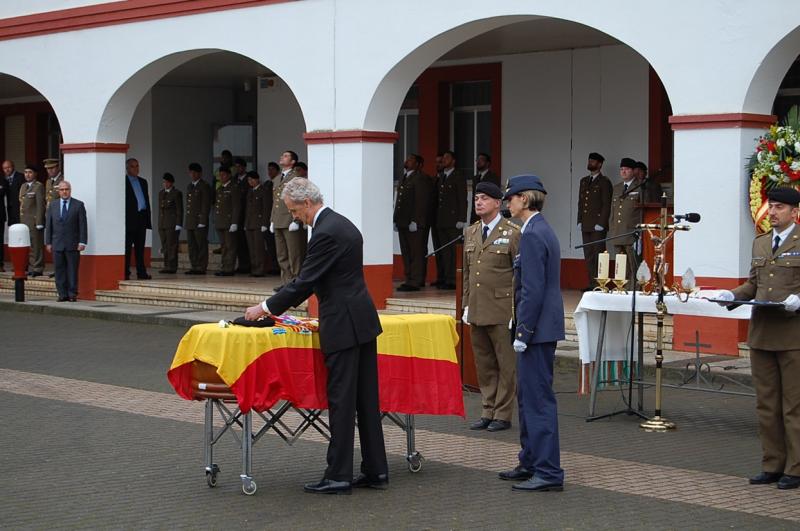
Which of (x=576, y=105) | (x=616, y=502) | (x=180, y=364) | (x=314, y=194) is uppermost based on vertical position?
(x=576, y=105)

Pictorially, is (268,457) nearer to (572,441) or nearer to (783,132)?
(572,441)

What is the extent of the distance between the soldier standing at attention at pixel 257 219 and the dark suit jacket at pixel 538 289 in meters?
13.9

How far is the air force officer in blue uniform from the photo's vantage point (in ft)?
25.4

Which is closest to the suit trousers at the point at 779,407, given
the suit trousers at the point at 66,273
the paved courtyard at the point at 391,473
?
the paved courtyard at the point at 391,473

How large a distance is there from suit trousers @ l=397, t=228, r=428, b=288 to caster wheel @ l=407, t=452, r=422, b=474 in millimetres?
10282

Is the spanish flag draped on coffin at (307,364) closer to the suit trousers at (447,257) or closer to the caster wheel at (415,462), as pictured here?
the caster wheel at (415,462)

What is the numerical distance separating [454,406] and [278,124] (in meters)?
15.6

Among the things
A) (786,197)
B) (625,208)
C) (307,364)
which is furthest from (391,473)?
(625,208)

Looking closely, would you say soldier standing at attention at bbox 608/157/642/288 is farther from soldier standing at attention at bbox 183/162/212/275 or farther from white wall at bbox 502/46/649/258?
soldier standing at attention at bbox 183/162/212/275

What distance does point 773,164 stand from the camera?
12.4m

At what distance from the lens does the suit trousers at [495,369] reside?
9961 mm

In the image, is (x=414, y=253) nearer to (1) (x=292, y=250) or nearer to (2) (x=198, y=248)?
(1) (x=292, y=250)

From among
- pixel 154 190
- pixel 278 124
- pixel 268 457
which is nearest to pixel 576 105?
pixel 278 124

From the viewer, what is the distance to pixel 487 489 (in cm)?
777
